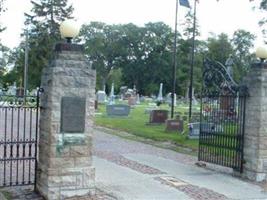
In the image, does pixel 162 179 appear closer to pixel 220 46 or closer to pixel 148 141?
pixel 148 141

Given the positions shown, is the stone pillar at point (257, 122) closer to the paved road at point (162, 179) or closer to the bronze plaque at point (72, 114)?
the paved road at point (162, 179)

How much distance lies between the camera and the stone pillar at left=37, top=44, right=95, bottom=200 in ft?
28.2

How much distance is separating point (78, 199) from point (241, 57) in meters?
85.4

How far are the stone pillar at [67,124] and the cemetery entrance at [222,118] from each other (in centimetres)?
431

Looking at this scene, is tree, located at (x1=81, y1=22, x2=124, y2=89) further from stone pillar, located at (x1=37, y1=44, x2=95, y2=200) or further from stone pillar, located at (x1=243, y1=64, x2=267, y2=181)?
stone pillar, located at (x1=37, y1=44, x2=95, y2=200)

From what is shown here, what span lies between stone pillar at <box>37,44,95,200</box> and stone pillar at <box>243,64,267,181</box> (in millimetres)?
4251

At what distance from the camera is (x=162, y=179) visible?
10711 mm

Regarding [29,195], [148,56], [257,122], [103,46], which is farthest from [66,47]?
[148,56]

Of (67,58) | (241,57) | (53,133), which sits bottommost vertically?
(53,133)

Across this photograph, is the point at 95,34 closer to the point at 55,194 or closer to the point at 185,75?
the point at 185,75

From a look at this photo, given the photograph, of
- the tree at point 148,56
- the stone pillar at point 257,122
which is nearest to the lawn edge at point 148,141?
the stone pillar at point 257,122

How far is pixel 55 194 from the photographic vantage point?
8.55m

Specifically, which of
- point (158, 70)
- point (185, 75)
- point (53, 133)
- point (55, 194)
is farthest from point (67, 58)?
point (158, 70)

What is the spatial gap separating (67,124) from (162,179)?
2.97 metres
